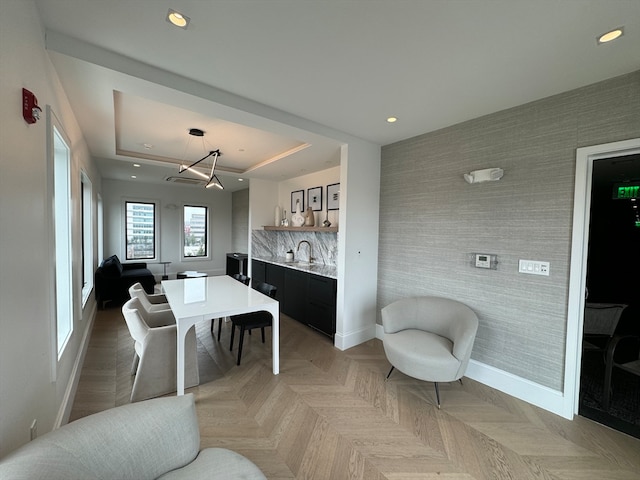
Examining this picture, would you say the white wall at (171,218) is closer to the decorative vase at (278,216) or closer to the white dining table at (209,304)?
the decorative vase at (278,216)

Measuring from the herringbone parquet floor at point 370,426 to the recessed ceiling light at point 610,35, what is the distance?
8.54 ft

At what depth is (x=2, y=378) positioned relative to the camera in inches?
40.7

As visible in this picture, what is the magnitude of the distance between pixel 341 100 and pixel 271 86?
0.61 meters

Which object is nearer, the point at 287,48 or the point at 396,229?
the point at 287,48

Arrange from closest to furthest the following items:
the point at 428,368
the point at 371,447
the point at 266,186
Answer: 1. the point at 371,447
2. the point at 428,368
3. the point at 266,186

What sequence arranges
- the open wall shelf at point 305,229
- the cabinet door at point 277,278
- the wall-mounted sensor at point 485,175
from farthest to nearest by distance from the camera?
the cabinet door at point 277,278 < the open wall shelf at point 305,229 < the wall-mounted sensor at point 485,175

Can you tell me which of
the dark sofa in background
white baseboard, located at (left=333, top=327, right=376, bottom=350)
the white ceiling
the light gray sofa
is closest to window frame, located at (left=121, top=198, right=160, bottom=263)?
the dark sofa in background

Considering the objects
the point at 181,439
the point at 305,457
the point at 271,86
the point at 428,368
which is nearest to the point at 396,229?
the point at 428,368

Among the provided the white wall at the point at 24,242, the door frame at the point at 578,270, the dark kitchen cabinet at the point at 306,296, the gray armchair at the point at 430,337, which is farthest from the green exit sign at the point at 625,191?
the white wall at the point at 24,242

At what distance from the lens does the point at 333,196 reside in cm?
454

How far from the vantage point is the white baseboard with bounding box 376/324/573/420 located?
2.24m

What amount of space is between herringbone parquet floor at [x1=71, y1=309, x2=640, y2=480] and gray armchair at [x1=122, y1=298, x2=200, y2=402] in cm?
20

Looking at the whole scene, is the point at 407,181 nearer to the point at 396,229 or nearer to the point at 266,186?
the point at 396,229

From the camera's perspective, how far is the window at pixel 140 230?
270 inches
